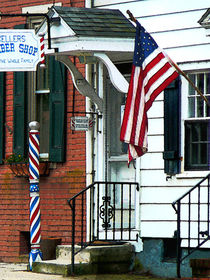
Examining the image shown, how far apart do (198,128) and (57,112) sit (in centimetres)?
271

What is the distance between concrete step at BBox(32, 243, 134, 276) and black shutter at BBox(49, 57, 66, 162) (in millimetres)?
1898

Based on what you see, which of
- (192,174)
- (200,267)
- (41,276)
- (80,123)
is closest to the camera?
(200,267)

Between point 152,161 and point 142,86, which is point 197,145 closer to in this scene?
point 152,161

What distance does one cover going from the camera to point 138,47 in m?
11.4

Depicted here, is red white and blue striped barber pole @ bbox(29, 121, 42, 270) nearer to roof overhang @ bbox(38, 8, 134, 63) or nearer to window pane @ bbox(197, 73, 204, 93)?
roof overhang @ bbox(38, 8, 134, 63)

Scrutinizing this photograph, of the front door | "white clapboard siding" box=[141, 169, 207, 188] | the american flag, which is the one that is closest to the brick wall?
the front door

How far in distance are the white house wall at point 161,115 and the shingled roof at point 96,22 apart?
46cm

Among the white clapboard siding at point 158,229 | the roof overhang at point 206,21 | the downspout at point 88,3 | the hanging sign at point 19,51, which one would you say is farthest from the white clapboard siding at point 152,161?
the downspout at point 88,3

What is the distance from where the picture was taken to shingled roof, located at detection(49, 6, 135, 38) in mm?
12805

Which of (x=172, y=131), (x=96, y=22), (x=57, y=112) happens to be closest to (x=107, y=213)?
(x=172, y=131)

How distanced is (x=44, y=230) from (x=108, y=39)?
368 centimetres

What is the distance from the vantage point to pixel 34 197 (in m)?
13.3

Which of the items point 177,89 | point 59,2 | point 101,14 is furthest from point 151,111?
point 59,2

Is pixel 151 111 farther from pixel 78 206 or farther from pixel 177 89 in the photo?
pixel 78 206
